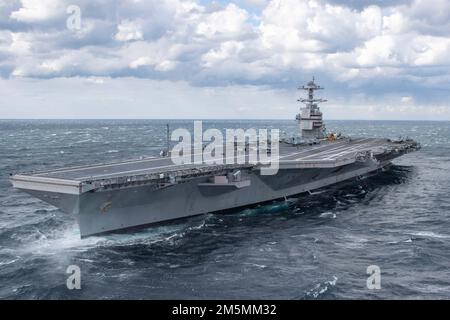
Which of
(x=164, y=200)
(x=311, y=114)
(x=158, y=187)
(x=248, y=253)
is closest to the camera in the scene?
(x=248, y=253)

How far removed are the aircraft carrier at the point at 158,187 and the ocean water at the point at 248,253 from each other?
32.4 inches

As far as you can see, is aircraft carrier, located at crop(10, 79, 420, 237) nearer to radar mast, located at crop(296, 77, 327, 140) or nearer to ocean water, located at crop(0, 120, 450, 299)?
ocean water, located at crop(0, 120, 450, 299)

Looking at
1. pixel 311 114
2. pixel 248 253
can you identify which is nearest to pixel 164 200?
pixel 248 253

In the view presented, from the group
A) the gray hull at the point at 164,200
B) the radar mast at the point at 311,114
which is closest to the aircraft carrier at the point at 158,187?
the gray hull at the point at 164,200

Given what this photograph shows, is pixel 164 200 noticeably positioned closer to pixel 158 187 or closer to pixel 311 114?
pixel 158 187

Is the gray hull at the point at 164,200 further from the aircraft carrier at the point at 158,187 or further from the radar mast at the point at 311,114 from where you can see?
the radar mast at the point at 311,114

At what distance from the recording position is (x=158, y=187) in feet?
82.3

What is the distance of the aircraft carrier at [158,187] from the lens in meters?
23.4

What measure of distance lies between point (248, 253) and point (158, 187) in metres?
5.81

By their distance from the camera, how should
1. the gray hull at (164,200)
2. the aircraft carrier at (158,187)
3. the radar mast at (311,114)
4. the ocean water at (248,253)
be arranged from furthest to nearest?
1. the radar mast at (311,114)
2. the gray hull at (164,200)
3. the aircraft carrier at (158,187)
4. the ocean water at (248,253)

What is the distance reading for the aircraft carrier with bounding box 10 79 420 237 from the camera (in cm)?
2339

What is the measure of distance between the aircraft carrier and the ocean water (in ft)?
2.70
